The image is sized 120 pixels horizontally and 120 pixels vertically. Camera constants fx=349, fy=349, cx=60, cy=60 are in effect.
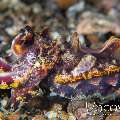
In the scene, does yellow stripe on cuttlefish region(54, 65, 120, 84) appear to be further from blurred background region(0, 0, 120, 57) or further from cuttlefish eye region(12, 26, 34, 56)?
blurred background region(0, 0, 120, 57)

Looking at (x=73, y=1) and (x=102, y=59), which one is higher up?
(x=73, y=1)

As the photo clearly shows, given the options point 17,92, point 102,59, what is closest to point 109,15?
point 102,59

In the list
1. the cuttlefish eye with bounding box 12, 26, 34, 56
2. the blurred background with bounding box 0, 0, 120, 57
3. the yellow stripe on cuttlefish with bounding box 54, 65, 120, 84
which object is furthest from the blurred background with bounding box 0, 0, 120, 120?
the yellow stripe on cuttlefish with bounding box 54, 65, 120, 84

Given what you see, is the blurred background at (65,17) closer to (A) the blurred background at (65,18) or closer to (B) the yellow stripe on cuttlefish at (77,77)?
(A) the blurred background at (65,18)

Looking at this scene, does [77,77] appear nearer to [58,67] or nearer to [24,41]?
[58,67]

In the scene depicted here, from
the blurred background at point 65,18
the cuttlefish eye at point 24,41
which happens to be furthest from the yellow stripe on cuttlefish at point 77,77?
the blurred background at point 65,18

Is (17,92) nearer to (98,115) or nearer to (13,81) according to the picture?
(13,81)

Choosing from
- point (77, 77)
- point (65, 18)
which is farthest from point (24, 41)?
point (65, 18)

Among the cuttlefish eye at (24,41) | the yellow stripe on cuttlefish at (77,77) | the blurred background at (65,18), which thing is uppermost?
the blurred background at (65,18)

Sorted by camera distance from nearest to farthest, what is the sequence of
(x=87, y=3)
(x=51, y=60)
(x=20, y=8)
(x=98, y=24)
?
(x=51, y=60) → (x=98, y=24) → (x=20, y=8) → (x=87, y=3)
